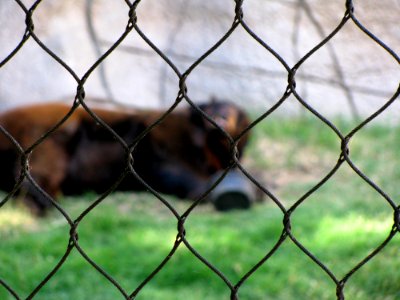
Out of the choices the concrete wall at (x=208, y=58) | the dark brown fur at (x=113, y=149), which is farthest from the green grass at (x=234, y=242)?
the concrete wall at (x=208, y=58)

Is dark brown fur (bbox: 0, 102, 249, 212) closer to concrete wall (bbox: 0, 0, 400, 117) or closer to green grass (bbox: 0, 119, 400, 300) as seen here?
green grass (bbox: 0, 119, 400, 300)

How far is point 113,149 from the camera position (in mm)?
5602

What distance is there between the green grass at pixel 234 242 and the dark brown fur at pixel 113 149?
18 cm

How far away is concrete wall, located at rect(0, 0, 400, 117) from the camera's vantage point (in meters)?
6.47

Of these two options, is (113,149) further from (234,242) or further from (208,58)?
(234,242)

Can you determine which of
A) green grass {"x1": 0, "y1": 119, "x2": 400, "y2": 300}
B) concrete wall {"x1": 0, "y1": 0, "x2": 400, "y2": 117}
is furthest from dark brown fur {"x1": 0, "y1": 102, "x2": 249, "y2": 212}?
concrete wall {"x1": 0, "y1": 0, "x2": 400, "y2": 117}

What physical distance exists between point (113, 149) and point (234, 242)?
6.71 ft

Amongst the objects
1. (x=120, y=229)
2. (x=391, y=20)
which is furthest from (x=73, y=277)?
(x=391, y=20)

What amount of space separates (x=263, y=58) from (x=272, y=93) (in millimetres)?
337

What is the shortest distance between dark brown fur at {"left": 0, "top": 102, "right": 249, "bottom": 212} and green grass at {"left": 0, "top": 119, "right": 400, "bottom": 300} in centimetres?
18

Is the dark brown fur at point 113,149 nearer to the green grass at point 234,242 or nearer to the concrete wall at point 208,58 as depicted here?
the green grass at point 234,242

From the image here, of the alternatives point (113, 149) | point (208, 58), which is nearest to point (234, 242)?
point (113, 149)

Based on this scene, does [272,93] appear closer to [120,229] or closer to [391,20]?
[391,20]

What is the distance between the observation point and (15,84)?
6.40 meters
